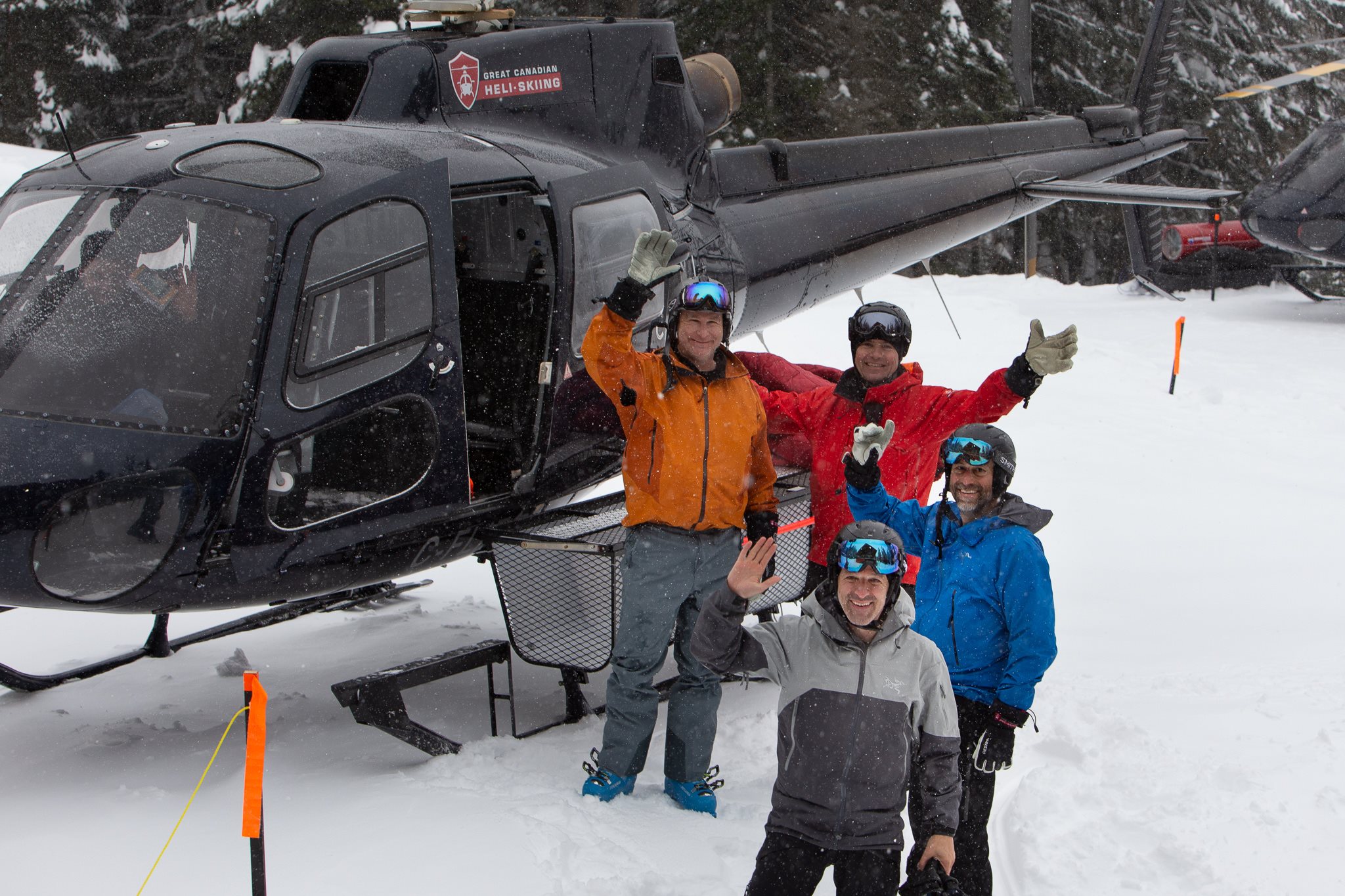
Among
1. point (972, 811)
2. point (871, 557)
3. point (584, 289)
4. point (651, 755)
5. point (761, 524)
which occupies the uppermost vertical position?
point (584, 289)

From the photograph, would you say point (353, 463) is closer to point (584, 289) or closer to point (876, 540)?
point (584, 289)

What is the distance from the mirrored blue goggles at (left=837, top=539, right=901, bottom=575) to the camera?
275 centimetres

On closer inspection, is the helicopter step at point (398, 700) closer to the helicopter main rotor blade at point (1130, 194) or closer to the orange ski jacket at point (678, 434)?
the orange ski jacket at point (678, 434)

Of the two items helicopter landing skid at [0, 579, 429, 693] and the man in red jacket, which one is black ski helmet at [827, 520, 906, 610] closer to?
the man in red jacket

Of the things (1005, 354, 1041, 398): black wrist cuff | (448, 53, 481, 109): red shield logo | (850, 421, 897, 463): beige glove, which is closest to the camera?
(850, 421, 897, 463): beige glove

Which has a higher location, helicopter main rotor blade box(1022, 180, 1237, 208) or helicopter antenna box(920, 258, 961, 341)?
helicopter main rotor blade box(1022, 180, 1237, 208)

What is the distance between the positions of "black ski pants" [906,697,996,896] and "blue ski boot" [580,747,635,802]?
1.17 m

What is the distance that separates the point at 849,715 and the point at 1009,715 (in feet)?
1.68

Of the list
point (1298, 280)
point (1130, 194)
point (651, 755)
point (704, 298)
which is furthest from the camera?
point (1298, 280)

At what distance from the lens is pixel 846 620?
2818 millimetres

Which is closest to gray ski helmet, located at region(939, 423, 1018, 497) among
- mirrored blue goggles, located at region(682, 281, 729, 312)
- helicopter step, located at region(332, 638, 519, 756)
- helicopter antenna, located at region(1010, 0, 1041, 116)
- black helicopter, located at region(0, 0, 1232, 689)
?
mirrored blue goggles, located at region(682, 281, 729, 312)

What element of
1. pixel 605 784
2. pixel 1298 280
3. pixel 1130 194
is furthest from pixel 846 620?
pixel 1298 280

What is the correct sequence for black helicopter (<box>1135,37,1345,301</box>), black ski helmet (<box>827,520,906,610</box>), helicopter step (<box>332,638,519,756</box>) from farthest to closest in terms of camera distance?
black helicopter (<box>1135,37,1345,301</box>)
helicopter step (<box>332,638,519,756</box>)
black ski helmet (<box>827,520,906,610</box>)

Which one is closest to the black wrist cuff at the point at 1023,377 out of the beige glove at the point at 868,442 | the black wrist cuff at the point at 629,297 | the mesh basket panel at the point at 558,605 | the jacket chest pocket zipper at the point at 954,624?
the beige glove at the point at 868,442
